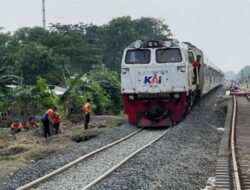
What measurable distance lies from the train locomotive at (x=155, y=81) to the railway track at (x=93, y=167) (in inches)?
114

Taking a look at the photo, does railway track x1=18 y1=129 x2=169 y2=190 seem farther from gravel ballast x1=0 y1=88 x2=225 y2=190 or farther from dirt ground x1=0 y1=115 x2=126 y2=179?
dirt ground x1=0 y1=115 x2=126 y2=179

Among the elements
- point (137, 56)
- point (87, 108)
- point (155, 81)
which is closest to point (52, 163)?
point (155, 81)

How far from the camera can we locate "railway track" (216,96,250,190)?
31.3 ft

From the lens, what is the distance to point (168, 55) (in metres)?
18.7

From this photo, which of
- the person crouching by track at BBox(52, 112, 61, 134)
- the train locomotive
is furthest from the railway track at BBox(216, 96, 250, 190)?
the person crouching by track at BBox(52, 112, 61, 134)

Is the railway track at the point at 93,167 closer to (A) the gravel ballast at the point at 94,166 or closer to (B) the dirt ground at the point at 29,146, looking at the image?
(A) the gravel ballast at the point at 94,166

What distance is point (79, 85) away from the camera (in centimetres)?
2950

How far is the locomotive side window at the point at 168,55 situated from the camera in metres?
18.5

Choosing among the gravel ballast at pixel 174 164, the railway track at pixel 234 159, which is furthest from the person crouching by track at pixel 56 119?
the railway track at pixel 234 159

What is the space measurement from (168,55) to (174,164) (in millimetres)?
7738

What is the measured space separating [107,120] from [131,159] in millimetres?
12377

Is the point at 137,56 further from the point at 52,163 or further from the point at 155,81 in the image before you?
the point at 52,163

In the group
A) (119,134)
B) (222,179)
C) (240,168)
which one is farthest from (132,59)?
(222,179)

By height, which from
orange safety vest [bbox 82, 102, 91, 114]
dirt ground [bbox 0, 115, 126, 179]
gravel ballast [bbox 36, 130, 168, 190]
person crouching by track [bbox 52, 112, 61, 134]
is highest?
orange safety vest [bbox 82, 102, 91, 114]
